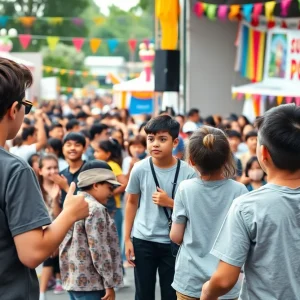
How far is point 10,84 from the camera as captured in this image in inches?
131

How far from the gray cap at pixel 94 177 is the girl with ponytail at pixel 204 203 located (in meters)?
0.96

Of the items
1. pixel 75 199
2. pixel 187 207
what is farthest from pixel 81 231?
pixel 75 199

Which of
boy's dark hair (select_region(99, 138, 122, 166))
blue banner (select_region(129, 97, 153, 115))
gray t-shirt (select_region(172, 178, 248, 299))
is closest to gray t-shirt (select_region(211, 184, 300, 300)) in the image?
gray t-shirt (select_region(172, 178, 248, 299))

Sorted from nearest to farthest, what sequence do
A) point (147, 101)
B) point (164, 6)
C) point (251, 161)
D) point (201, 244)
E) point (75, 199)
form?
1. point (75, 199)
2. point (201, 244)
3. point (251, 161)
4. point (164, 6)
5. point (147, 101)

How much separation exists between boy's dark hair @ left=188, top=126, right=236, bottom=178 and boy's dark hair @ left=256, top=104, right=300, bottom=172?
4.61 ft

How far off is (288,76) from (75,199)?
12.5m

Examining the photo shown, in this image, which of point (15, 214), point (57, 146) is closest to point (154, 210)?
point (15, 214)

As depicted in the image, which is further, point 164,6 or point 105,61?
point 105,61

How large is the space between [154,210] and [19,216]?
288cm

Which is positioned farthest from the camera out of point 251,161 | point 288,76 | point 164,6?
point 288,76

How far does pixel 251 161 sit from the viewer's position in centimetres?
851

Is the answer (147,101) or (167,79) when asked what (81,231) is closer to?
(167,79)

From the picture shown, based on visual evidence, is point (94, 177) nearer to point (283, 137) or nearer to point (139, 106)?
point (283, 137)

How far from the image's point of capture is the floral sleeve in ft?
18.6
